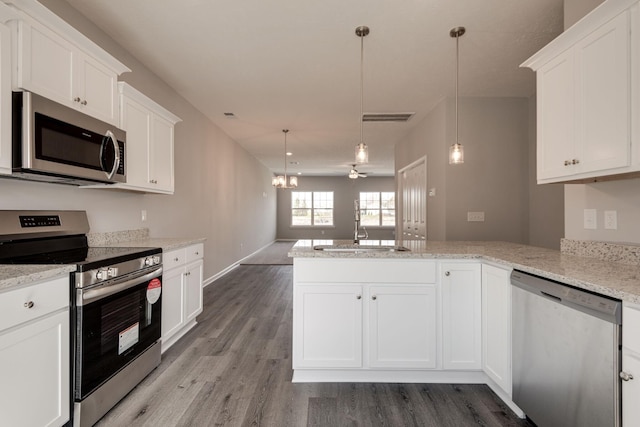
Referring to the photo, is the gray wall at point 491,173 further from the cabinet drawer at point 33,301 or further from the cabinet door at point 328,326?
the cabinet drawer at point 33,301

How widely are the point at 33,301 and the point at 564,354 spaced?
2468 millimetres

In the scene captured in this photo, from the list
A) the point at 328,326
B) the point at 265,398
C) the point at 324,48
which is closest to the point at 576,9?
the point at 324,48

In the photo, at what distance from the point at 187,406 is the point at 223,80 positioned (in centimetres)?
325

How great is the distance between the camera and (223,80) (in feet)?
12.0

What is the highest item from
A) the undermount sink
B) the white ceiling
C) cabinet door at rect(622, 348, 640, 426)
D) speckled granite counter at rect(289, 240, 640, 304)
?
the white ceiling

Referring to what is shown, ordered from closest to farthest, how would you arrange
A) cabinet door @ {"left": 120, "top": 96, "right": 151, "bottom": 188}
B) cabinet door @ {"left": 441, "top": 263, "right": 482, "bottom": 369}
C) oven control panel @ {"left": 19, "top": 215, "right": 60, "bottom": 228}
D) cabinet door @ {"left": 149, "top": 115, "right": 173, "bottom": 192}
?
oven control panel @ {"left": 19, "top": 215, "right": 60, "bottom": 228}
cabinet door @ {"left": 441, "top": 263, "right": 482, "bottom": 369}
cabinet door @ {"left": 120, "top": 96, "right": 151, "bottom": 188}
cabinet door @ {"left": 149, "top": 115, "right": 173, "bottom": 192}


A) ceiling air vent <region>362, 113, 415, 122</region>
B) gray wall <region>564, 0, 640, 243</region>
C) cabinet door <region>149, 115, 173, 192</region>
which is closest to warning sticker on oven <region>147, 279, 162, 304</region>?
cabinet door <region>149, 115, 173, 192</region>

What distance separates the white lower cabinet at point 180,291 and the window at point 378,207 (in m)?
9.90

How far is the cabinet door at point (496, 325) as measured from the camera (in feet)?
6.31

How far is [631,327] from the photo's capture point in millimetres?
1177

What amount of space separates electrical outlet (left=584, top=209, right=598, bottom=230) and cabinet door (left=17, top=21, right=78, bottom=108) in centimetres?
348

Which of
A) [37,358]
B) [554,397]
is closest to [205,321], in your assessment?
[37,358]

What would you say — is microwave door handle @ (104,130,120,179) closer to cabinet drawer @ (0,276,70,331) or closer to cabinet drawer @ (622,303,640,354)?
cabinet drawer @ (0,276,70,331)

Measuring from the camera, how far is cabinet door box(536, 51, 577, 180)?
188 cm
